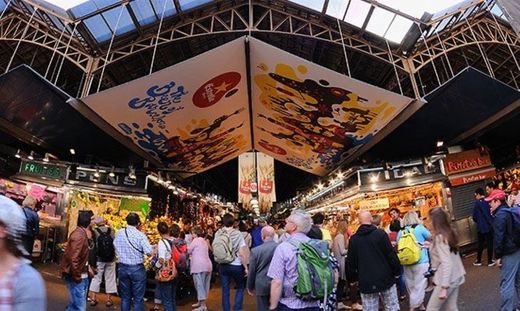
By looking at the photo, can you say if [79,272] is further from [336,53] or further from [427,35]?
[336,53]

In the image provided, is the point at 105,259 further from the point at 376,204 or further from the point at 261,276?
the point at 376,204

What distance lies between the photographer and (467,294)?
235 inches

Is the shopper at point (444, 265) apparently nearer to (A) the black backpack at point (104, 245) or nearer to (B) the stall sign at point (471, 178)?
(A) the black backpack at point (104, 245)

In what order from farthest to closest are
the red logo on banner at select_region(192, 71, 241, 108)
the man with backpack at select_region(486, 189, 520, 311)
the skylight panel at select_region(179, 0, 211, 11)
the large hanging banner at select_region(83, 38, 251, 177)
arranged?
1. the skylight panel at select_region(179, 0, 211, 11)
2. the red logo on banner at select_region(192, 71, 241, 108)
3. the large hanging banner at select_region(83, 38, 251, 177)
4. the man with backpack at select_region(486, 189, 520, 311)

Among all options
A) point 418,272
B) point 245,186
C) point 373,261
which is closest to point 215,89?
point 418,272

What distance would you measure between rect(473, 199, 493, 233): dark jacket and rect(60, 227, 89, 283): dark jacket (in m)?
7.58

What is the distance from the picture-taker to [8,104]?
8.14 m

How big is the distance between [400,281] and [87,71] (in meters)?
8.74

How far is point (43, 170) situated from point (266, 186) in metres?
10.6

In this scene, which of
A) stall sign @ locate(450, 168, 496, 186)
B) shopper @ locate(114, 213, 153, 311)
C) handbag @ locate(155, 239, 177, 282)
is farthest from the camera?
stall sign @ locate(450, 168, 496, 186)

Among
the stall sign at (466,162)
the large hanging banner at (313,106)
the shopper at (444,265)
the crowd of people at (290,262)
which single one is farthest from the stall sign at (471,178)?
the shopper at (444,265)

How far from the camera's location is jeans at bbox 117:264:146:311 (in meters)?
4.93

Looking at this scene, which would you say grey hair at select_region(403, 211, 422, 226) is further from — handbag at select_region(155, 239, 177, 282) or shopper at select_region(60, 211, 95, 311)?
shopper at select_region(60, 211, 95, 311)

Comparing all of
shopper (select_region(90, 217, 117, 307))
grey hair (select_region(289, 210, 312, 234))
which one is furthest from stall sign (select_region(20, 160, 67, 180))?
grey hair (select_region(289, 210, 312, 234))
